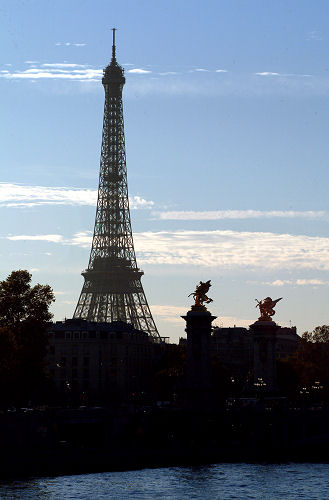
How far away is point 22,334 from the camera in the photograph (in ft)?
399

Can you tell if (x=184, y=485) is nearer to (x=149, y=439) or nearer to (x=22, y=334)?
(x=149, y=439)

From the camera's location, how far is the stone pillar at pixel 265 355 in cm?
15412

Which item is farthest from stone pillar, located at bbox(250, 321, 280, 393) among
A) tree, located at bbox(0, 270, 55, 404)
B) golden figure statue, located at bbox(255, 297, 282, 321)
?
tree, located at bbox(0, 270, 55, 404)

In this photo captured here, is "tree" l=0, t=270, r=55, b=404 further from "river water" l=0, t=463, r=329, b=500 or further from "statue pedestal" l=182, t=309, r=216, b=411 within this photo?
"river water" l=0, t=463, r=329, b=500

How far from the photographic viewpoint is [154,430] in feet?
396

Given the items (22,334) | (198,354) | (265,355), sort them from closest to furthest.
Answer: (22,334) → (198,354) → (265,355)

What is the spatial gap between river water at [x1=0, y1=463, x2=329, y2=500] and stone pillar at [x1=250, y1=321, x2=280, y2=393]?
1755 inches

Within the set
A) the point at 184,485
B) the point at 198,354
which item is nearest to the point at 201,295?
the point at 198,354

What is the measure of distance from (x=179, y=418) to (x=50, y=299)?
1768 centimetres

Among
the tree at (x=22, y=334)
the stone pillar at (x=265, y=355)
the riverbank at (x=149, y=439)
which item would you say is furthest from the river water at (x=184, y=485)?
the stone pillar at (x=265, y=355)

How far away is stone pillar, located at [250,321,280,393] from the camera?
154125 mm

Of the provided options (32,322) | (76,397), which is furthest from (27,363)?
(76,397)

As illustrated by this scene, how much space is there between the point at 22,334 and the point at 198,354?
2041 cm

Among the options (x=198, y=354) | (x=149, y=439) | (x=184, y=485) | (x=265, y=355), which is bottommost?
(x=184, y=485)
